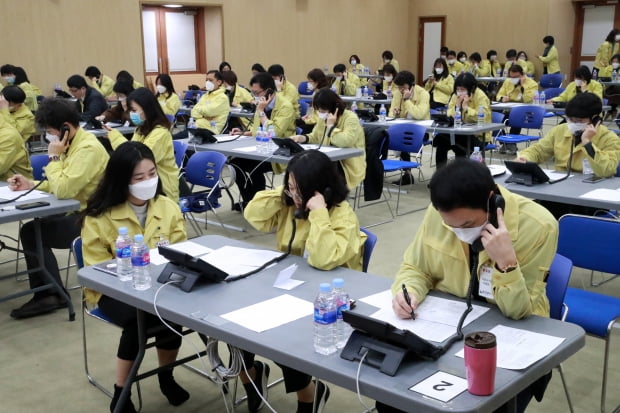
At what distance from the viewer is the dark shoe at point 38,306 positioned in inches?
161

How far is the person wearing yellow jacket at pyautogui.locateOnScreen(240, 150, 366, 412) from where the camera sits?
264cm

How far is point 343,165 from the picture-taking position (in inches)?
224

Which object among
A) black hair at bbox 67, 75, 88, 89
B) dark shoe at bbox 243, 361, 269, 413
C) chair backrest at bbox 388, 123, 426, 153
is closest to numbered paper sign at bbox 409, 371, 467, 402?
dark shoe at bbox 243, 361, 269, 413

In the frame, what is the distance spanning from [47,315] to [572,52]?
15.0 metres

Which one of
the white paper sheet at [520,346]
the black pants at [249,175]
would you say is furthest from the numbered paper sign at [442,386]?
the black pants at [249,175]

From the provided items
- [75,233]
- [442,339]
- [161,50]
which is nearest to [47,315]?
[75,233]

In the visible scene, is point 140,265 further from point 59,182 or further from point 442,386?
point 59,182

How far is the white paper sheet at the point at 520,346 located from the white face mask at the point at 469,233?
274 mm

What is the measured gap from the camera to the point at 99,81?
465 inches

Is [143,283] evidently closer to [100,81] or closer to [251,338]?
[251,338]

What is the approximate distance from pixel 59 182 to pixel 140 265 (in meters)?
1.62

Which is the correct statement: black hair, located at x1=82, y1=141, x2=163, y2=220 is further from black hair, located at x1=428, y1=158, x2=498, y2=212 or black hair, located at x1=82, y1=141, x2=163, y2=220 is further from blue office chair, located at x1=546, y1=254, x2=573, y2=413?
blue office chair, located at x1=546, y1=254, x2=573, y2=413

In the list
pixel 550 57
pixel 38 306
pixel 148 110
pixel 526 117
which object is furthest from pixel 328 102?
pixel 550 57

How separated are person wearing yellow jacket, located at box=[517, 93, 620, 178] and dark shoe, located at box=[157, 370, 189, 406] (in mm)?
2696
